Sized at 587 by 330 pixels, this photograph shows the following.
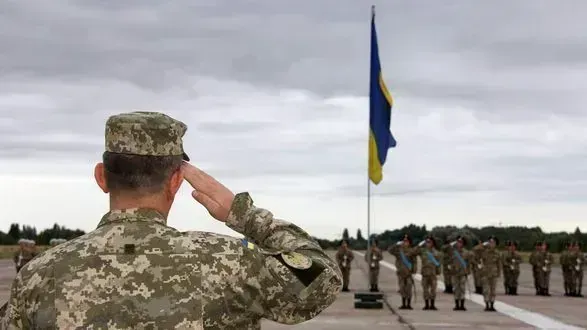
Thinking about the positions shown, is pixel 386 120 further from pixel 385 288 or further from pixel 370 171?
pixel 385 288

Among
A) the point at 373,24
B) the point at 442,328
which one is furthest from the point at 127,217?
the point at 373,24

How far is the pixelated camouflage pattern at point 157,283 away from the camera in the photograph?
2510mm

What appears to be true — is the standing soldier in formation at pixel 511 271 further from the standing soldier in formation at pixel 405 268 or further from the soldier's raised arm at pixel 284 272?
the soldier's raised arm at pixel 284 272

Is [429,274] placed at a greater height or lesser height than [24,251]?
lesser

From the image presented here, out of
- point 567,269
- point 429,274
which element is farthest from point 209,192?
point 567,269

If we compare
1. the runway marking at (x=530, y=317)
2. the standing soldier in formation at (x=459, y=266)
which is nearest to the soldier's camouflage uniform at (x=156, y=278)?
the runway marking at (x=530, y=317)

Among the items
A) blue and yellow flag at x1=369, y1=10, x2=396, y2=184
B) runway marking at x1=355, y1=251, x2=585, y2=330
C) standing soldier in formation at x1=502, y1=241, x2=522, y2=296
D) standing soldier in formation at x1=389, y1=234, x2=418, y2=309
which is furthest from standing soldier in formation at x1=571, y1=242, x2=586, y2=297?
blue and yellow flag at x1=369, y1=10, x2=396, y2=184

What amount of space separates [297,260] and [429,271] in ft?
58.0

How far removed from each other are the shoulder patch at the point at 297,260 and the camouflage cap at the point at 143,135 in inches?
16.8

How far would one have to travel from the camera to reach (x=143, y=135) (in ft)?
8.38

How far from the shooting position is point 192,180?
2.60 meters

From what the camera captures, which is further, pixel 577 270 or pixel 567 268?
pixel 567 268

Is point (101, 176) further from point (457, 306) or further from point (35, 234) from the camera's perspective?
point (35, 234)

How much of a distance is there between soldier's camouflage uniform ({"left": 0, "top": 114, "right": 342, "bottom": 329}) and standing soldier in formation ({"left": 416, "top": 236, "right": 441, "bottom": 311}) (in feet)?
56.9
